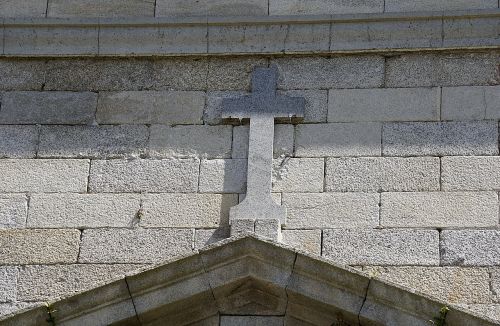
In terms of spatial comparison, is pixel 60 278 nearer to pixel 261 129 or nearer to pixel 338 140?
pixel 261 129

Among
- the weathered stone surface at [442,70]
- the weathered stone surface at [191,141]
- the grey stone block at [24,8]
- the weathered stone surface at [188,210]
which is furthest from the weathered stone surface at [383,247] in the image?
the grey stone block at [24,8]

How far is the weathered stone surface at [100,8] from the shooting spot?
43.8ft

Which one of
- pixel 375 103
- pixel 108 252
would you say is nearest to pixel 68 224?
pixel 108 252

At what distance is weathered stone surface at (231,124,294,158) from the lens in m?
12.6

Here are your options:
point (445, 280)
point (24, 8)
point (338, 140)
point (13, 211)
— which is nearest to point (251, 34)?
point (338, 140)

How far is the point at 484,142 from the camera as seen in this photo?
12.4 m

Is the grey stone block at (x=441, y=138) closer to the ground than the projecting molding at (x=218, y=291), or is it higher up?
higher up

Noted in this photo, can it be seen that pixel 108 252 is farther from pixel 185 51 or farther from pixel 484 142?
pixel 484 142

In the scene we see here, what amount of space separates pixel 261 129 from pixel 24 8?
213 centimetres

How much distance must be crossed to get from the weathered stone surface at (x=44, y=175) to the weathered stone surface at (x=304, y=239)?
4.85 feet

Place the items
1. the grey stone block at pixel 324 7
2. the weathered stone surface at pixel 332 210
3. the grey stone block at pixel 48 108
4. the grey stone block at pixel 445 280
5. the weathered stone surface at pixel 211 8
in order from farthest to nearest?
the weathered stone surface at pixel 211 8 < the grey stone block at pixel 324 7 < the grey stone block at pixel 48 108 < the weathered stone surface at pixel 332 210 < the grey stone block at pixel 445 280

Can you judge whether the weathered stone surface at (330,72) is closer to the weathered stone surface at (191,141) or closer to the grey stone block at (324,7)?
the grey stone block at (324,7)

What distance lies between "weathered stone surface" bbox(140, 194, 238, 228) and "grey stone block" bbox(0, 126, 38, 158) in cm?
97

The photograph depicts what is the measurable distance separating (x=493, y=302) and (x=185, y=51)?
295cm
